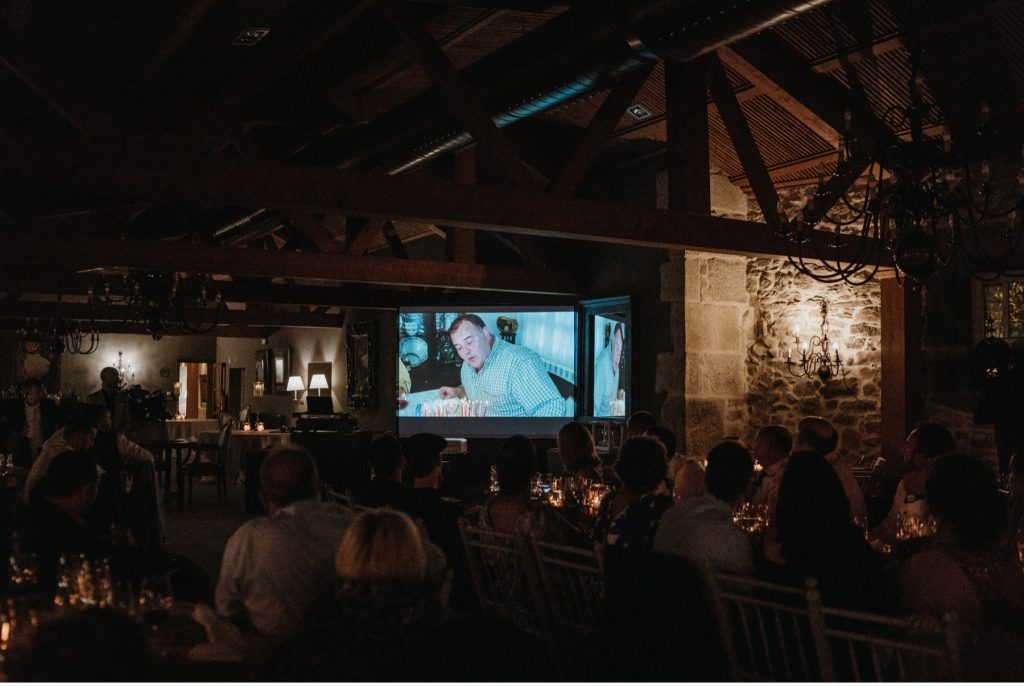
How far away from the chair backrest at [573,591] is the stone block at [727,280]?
5.58 metres

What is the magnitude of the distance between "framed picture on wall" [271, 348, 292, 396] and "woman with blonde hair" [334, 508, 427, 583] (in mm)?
16614

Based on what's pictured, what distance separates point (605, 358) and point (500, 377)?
1.64 m

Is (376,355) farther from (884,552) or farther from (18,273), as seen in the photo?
(884,552)

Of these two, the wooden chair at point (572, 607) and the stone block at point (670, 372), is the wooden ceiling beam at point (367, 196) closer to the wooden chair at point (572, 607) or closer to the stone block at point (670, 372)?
the stone block at point (670, 372)

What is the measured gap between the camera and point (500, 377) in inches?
469

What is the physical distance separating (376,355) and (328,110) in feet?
22.0

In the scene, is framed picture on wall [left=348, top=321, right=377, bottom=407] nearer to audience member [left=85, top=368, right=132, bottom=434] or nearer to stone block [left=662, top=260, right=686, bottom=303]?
audience member [left=85, top=368, right=132, bottom=434]

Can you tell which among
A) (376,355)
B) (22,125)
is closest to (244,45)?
(22,125)

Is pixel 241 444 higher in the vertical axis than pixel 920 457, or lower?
lower

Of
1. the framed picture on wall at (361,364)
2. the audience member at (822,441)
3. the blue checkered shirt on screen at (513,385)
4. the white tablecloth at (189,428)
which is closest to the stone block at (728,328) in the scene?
the blue checkered shirt on screen at (513,385)

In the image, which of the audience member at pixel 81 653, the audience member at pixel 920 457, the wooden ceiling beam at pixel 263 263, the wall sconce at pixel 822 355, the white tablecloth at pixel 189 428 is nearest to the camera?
the audience member at pixel 81 653

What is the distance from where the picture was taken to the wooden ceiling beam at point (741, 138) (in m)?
6.78

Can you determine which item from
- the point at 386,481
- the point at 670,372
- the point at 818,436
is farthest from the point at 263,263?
the point at 818,436

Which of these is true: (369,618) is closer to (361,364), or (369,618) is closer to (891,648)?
(891,648)
